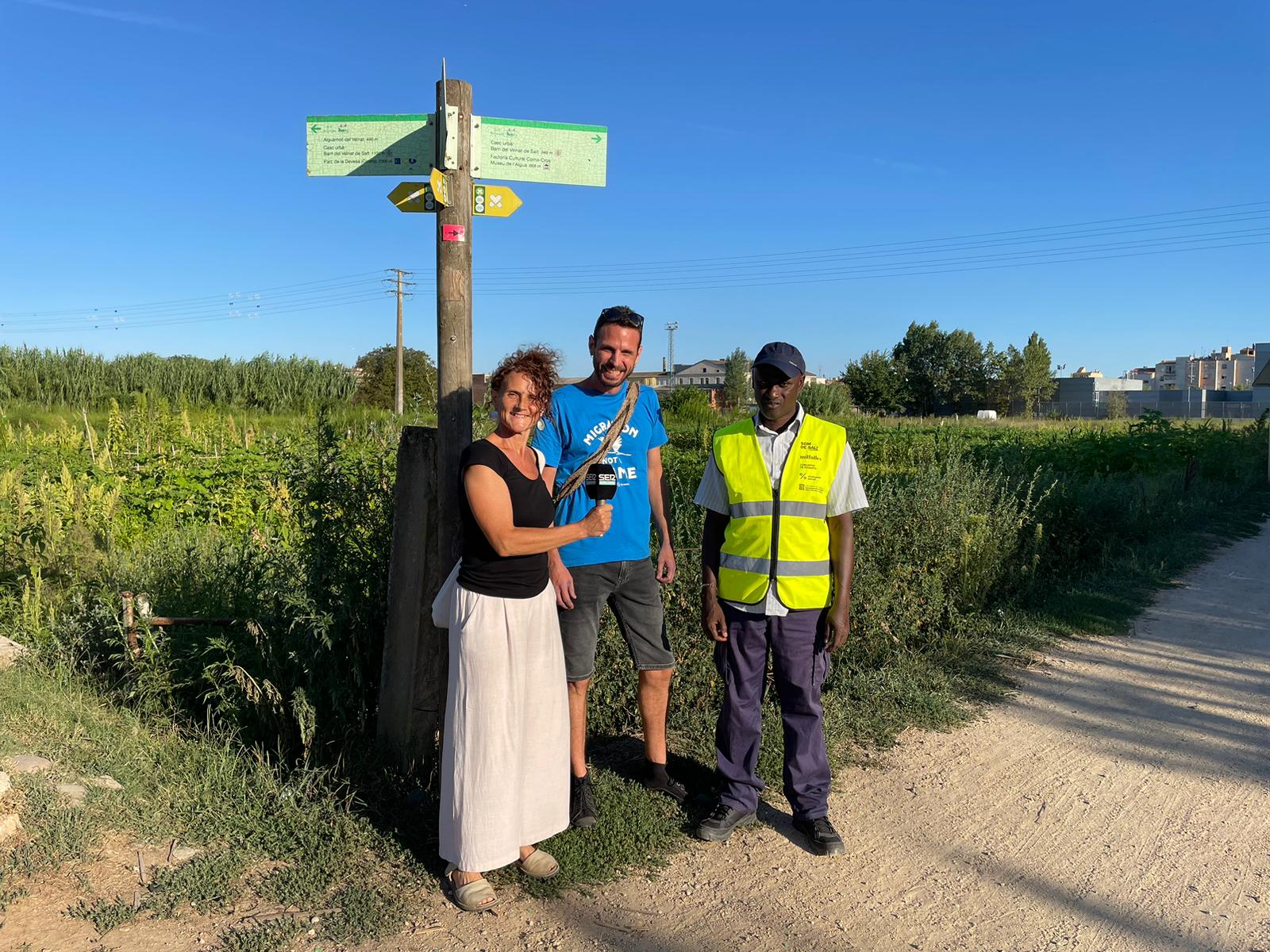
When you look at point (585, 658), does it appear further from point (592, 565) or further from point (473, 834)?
point (473, 834)

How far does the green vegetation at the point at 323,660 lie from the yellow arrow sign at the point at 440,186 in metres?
1.19

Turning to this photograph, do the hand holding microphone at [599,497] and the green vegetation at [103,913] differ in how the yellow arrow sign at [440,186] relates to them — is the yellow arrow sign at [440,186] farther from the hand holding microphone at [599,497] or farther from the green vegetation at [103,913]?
the green vegetation at [103,913]

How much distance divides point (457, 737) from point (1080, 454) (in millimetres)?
16967

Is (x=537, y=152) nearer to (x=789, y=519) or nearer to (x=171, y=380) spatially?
(x=789, y=519)

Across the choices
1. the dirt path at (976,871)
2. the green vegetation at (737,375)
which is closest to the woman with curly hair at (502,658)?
the dirt path at (976,871)

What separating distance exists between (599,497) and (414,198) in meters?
1.60

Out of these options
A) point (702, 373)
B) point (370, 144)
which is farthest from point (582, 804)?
point (702, 373)

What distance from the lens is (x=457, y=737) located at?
318 centimetres

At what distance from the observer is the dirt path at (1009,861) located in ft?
9.77

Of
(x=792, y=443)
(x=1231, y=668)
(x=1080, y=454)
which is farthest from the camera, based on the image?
(x=1080, y=454)

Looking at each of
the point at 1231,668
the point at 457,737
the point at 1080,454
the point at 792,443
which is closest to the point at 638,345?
the point at 792,443

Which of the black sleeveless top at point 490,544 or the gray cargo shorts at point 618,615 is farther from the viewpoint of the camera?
the gray cargo shorts at point 618,615

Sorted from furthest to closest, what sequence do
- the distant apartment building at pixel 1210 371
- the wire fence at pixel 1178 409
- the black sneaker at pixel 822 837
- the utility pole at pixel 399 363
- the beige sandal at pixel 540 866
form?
the distant apartment building at pixel 1210 371, the wire fence at pixel 1178 409, the utility pole at pixel 399 363, the black sneaker at pixel 822 837, the beige sandal at pixel 540 866

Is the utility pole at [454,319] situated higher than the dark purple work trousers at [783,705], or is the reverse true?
the utility pole at [454,319]
